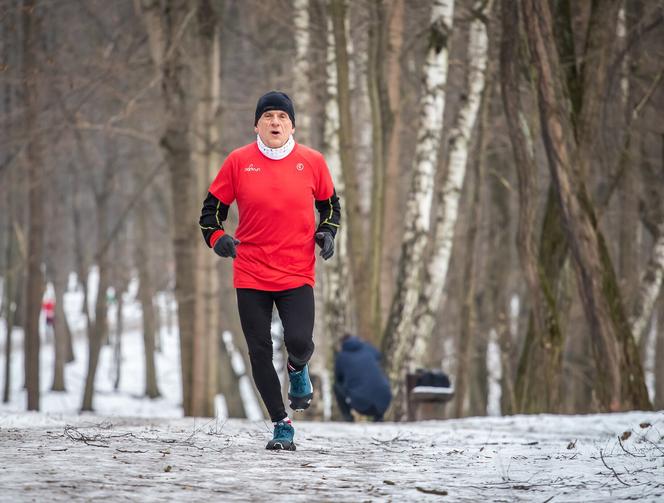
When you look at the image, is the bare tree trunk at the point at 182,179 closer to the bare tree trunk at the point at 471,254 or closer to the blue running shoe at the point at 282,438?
the bare tree trunk at the point at 471,254

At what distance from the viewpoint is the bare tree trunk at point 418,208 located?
1359 cm

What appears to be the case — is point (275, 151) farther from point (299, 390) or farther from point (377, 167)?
point (377, 167)

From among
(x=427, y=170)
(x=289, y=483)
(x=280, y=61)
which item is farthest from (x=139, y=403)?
(x=289, y=483)

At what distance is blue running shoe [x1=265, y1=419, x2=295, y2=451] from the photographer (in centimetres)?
568

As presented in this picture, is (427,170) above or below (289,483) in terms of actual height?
above

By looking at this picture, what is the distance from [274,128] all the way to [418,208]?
8244 millimetres

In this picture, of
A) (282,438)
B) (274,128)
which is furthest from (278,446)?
(274,128)

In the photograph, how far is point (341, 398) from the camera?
1212 cm

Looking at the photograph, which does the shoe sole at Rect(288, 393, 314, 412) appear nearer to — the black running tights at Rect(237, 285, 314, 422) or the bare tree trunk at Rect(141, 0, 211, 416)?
the black running tights at Rect(237, 285, 314, 422)

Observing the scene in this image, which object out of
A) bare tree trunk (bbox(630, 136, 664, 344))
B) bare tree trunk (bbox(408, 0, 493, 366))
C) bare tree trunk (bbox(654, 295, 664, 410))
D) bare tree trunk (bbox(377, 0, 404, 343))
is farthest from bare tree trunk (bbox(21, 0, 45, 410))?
bare tree trunk (bbox(654, 295, 664, 410))

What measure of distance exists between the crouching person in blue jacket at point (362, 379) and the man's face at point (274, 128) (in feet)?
20.5

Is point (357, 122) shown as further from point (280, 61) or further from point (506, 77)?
point (506, 77)

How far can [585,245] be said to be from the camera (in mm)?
9516

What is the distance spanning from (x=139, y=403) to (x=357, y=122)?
12964 millimetres
